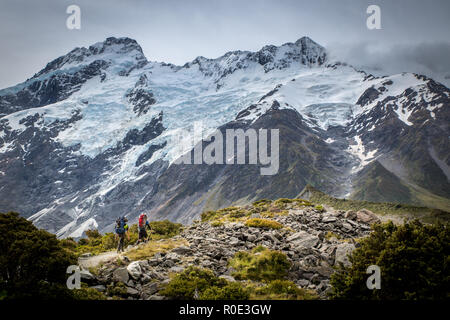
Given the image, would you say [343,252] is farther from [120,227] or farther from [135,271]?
[120,227]

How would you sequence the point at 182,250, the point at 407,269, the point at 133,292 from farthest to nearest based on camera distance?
the point at 182,250
the point at 133,292
the point at 407,269

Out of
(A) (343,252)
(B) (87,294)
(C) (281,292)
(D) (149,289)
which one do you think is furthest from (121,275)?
(A) (343,252)

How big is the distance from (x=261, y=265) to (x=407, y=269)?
22.1 ft

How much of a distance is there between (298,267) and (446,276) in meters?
6.61

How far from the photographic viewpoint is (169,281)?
15.0m

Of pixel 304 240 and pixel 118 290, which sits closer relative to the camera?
pixel 118 290

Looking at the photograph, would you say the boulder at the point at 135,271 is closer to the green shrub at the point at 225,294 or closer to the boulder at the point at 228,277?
the green shrub at the point at 225,294

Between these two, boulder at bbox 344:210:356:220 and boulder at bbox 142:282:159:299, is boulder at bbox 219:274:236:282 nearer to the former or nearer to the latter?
boulder at bbox 142:282:159:299

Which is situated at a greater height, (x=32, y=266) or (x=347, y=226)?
(x=32, y=266)

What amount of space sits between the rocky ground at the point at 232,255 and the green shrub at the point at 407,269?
1.59 meters

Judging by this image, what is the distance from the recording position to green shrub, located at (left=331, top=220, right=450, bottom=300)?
39.1 ft

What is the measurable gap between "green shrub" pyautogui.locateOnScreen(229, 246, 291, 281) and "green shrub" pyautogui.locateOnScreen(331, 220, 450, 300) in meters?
3.51

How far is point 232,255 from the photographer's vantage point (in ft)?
63.2

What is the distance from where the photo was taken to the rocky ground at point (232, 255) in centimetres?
1518
